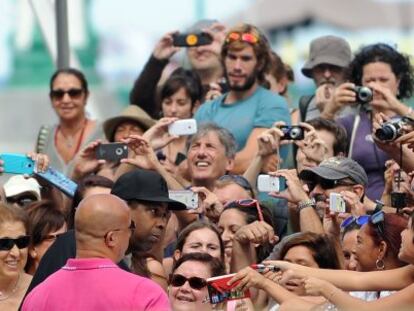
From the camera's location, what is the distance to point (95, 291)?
841 cm

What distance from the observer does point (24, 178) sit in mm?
12047

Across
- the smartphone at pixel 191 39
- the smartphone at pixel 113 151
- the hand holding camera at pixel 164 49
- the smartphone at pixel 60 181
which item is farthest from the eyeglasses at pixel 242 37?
the smartphone at pixel 60 181

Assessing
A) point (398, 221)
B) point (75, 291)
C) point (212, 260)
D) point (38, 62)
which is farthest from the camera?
point (38, 62)

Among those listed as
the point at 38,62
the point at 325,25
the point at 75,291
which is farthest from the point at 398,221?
the point at 325,25

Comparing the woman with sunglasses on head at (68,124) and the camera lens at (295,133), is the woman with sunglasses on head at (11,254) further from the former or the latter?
the woman with sunglasses on head at (68,124)

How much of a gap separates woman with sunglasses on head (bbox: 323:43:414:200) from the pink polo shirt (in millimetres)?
3192

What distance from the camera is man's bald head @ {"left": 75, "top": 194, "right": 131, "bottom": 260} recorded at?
8.61 m

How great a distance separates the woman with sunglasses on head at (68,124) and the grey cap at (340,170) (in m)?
2.59

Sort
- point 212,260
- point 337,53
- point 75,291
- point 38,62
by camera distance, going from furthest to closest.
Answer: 1. point 38,62
2. point 337,53
3. point 212,260
4. point 75,291

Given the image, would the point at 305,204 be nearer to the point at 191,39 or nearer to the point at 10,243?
the point at 10,243

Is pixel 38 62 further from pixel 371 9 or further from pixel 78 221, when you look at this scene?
pixel 78 221

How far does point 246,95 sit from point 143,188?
243 centimetres

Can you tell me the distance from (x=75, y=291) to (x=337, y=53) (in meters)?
4.81

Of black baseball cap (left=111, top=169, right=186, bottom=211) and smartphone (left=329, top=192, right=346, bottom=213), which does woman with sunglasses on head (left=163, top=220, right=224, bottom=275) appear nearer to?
black baseball cap (left=111, top=169, right=186, bottom=211)
